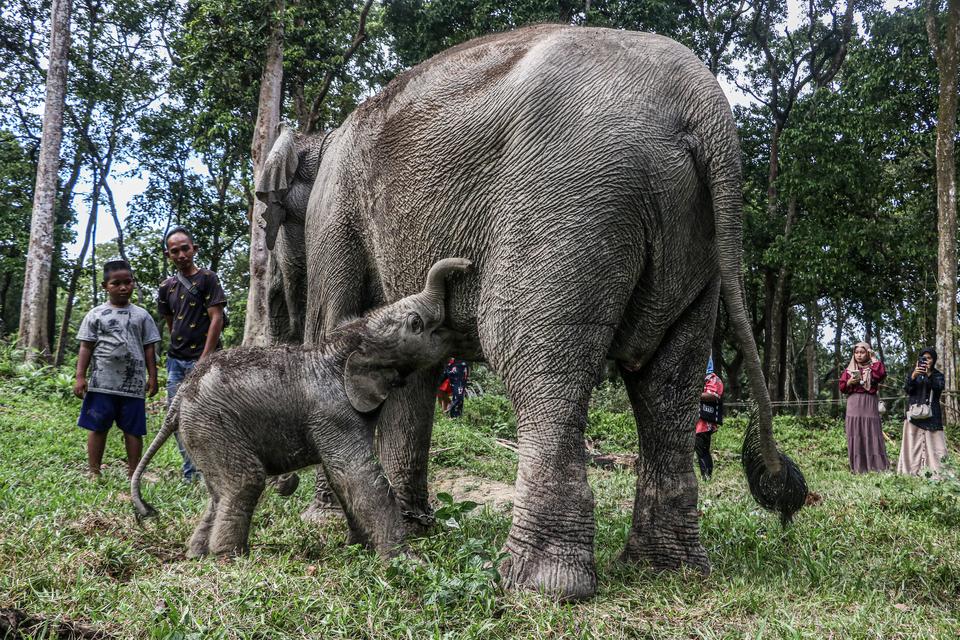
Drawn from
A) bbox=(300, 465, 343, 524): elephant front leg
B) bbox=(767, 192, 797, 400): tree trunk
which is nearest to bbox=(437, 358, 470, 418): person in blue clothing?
bbox=(300, 465, 343, 524): elephant front leg

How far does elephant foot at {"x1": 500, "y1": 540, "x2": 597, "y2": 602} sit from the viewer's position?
3.05 metres

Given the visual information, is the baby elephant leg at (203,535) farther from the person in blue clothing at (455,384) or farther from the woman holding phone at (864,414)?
the woman holding phone at (864,414)

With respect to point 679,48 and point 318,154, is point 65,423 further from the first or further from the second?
point 679,48

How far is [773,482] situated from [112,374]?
4.82 meters

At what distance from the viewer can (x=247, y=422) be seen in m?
3.57

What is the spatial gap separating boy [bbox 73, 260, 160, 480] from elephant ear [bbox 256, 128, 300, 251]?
4.74ft

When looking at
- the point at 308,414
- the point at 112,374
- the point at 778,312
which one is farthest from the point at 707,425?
the point at 778,312

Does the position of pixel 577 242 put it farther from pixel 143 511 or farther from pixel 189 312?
pixel 189 312

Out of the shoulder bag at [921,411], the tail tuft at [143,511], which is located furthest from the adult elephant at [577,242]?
the shoulder bag at [921,411]

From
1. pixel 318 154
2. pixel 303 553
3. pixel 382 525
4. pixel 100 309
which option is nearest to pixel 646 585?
pixel 382 525

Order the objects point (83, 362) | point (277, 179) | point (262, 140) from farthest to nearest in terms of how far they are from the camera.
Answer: point (262, 140) < point (83, 362) < point (277, 179)

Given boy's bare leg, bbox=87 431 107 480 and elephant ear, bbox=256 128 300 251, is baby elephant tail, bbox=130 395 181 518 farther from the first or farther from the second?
boy's bare leg, bbox=87 431 107 480

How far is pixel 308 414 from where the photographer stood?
359 cm

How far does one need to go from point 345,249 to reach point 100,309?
274 centimetres
